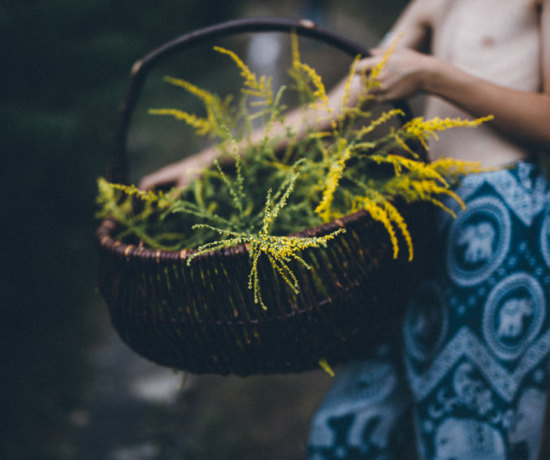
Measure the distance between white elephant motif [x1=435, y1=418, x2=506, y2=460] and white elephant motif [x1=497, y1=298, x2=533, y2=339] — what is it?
0.52ft

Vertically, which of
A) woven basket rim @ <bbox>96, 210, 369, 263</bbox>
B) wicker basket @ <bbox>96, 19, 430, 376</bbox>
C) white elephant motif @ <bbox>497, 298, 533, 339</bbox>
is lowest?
white elephant motif @ <bbox>497, 298, 533, 339</bbox>

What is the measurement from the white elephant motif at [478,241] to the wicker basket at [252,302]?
0.50ft

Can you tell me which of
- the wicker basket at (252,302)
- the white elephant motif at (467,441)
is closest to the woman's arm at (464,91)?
the wicker basket at (252,302)

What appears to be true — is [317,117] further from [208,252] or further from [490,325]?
[490,325]

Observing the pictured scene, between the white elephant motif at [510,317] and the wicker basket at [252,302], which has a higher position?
the wicker basket at [252,302]

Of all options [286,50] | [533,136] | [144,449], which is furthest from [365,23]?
[144,449]

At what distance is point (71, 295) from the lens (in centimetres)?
146

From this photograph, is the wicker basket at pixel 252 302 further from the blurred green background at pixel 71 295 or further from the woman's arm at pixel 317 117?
the blurred green background at pixel 71 295

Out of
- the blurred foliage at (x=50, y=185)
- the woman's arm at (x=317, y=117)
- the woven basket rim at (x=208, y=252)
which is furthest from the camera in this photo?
the blurred foliage at (x=50, y=185)

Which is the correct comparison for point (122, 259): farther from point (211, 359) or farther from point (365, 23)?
point (365, 23)

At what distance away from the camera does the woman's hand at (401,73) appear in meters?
0.53

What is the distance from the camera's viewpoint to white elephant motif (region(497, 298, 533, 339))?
1.91ft

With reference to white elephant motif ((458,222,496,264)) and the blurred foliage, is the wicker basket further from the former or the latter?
the blurred foliage

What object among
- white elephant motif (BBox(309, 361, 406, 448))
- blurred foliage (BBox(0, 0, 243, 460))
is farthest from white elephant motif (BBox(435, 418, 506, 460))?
blurred foliage (BBox(0, 0, 243, 460))
